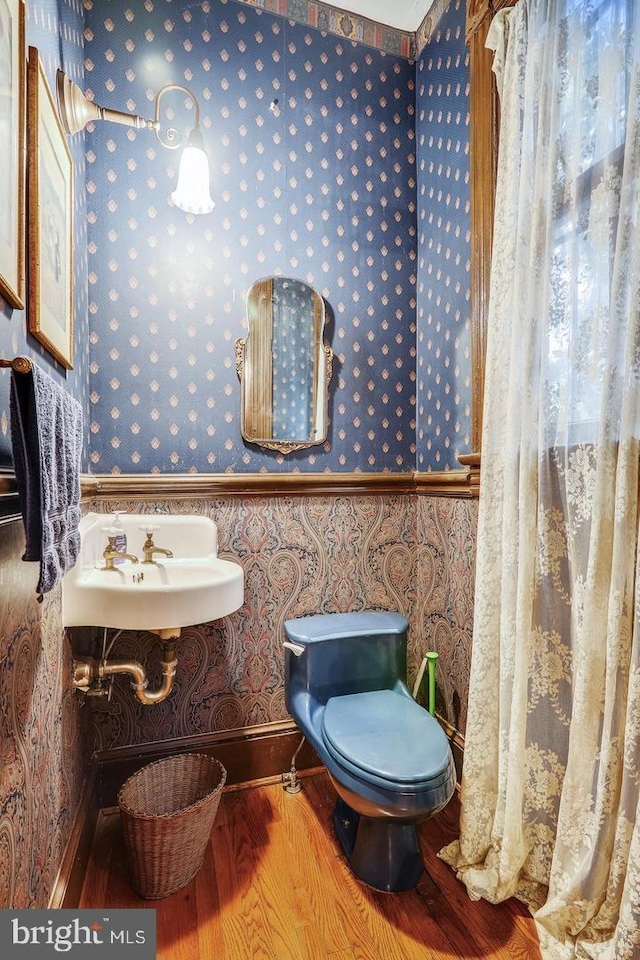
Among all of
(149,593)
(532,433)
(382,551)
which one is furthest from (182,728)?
(532,433)

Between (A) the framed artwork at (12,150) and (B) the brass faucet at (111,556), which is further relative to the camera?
(B) the brass faucet at (111,556)

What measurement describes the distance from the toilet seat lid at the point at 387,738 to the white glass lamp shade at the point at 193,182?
169 cm

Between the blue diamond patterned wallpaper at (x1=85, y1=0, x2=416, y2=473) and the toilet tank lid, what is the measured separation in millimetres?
581

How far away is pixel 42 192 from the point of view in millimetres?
1070

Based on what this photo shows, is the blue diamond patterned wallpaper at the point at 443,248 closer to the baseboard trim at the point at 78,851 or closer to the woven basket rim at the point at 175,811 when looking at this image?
the woven basket rim at the point at 175,811

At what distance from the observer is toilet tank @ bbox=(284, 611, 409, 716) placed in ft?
5.37

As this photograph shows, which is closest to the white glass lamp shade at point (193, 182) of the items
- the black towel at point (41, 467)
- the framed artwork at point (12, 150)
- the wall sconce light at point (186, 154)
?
the wall sconce light at point (186, 154)

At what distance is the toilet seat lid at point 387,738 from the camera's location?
1220 mm

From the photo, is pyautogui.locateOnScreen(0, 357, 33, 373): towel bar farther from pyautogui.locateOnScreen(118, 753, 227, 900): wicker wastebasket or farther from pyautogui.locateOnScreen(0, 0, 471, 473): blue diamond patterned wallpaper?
pyautogui.locateOnScreen(118, 753, 227, 900): wicker wastebasket

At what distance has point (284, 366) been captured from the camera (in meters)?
A: 1.88

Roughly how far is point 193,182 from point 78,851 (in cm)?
200

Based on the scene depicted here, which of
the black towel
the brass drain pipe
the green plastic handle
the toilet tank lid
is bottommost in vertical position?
the green plastic handle

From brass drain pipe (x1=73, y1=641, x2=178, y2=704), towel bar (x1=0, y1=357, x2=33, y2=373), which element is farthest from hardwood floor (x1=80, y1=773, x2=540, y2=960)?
towel bar (x1=0, y1=357, x2=33, y2=373)

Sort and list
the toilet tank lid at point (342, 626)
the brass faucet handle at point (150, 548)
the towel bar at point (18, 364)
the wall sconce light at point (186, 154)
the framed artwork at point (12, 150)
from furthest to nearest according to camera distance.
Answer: the toilet tank lid at point (342, 626) → the brass faucet handle at point (150, 548) → the wall sconce light at point (186, 154) → the framed artwork at point (12, 150) → the towel bar at point (18, 364)
